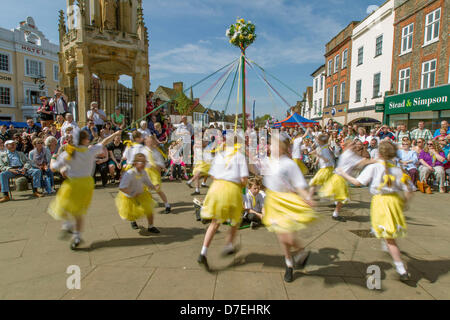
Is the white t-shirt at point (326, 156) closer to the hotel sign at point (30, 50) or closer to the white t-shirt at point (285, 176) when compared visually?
the white t-shirt at point (285, 176)

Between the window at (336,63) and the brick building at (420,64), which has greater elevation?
the window at (336,63)

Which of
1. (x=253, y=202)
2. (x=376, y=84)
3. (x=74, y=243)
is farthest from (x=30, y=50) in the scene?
(x=253, y=202)

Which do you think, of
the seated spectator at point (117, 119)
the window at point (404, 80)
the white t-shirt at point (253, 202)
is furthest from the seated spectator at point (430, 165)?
the window at point (404, 80)

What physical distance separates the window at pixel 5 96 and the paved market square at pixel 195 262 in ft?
100

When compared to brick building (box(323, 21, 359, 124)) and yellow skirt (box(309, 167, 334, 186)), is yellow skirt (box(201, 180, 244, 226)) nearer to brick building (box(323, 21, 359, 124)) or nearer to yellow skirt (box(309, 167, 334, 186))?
yellow skirt (box(309, 167, 334, 186))

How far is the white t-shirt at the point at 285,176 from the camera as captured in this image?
9.96 feet

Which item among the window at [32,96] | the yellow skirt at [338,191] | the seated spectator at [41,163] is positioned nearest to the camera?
the yellow skirt at [338,191]

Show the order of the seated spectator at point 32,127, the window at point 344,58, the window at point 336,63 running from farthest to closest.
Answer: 1. the window at point 336,63
2. the window at point 344,58
3. the seated spectator at point 32,127

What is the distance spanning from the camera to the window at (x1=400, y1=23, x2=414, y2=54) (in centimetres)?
1672

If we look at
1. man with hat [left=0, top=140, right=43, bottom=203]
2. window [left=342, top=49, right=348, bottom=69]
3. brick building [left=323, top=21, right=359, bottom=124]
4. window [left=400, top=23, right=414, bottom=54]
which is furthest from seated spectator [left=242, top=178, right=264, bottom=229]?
window [left=342, top=49, right=348, bottom=69]

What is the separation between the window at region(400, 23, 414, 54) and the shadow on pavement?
1951 cm

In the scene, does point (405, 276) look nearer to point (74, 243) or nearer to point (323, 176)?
point (323, 176)
